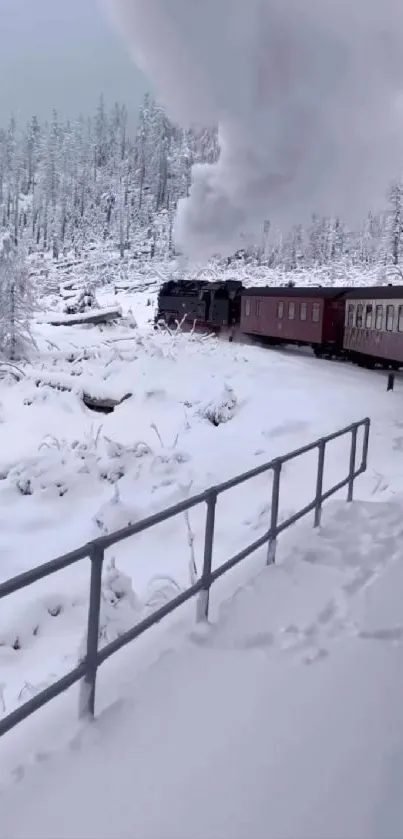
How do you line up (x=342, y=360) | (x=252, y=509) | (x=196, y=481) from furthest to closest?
1. (x=342, y=360)
2. (x=196, y=481)
3. (x=252, y=509)

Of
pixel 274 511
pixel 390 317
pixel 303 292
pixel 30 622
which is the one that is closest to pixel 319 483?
pixel 274 511

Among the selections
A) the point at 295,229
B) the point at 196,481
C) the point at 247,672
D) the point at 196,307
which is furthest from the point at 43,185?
the point at 247,672

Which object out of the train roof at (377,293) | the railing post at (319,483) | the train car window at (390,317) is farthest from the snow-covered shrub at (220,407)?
the railing post at (319,483)

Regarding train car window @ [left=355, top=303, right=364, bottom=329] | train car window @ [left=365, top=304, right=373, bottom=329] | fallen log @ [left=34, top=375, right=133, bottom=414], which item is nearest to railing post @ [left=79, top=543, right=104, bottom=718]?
fallen log @ [left=34, top=375, right=133, bottom=414]

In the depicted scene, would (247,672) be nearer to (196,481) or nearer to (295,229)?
(196,481)

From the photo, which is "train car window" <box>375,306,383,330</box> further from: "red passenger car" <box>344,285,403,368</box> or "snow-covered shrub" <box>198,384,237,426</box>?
"snow-covered shrub" <box>198,384,237,426</box>

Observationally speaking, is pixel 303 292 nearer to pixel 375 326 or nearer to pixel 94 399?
pixel 375 326

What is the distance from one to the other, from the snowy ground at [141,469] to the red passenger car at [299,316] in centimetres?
296

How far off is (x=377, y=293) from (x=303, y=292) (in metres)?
5.38

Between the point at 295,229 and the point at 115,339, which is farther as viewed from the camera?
the point at 295,229

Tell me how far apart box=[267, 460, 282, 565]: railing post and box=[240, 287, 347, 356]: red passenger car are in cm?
2214

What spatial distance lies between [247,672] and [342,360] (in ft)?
83.2

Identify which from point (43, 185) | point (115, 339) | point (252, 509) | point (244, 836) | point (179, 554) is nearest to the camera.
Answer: point (244, 836)

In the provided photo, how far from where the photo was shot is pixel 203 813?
3.25 metres
